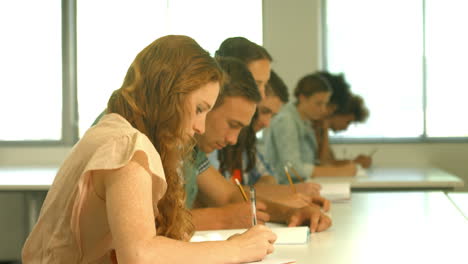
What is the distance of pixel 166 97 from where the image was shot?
1.62m

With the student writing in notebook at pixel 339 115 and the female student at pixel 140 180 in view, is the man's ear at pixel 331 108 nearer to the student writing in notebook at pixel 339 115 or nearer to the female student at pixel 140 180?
the student writing in notebook at pixel 339 115

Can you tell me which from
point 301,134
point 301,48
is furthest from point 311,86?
point 301,48

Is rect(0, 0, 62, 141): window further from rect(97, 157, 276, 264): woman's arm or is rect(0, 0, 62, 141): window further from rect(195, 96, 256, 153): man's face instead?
rect(97, 157, 276, 264): woman's arm

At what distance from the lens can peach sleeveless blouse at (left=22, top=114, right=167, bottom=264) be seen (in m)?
1.49

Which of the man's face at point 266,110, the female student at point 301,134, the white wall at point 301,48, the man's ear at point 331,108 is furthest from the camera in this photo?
the white wall at point 301,48

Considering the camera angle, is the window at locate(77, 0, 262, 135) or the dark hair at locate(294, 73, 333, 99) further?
the window at locate(77, 0, 262, 135)

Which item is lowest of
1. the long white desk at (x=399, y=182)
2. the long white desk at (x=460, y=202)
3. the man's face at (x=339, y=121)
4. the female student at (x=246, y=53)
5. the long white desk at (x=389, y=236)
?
the long white desk at (x=399, y=182)

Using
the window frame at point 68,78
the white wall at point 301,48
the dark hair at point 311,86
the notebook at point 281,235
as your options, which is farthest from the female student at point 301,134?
the window frame at point 68,78

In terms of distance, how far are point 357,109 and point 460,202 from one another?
2632mm

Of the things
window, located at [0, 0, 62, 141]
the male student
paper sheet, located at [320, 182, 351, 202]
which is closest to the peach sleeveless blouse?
the male student

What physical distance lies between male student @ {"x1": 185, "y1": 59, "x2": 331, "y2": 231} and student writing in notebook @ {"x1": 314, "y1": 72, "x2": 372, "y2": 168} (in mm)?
2695

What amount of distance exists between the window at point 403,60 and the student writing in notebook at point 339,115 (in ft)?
1.12

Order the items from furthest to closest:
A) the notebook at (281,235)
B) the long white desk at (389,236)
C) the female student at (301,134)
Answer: the female student at (301,134) < the notebook at (281,235) < the long white desk at (389,236)

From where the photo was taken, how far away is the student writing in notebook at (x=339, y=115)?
5281 millimetres
